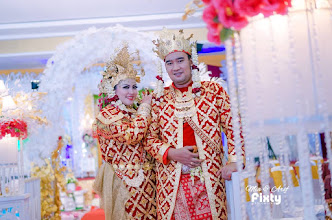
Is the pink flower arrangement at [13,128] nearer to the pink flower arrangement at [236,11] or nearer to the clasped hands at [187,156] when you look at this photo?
the clasped hands at [187,156]

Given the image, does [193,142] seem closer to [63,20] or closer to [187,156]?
[187,156]

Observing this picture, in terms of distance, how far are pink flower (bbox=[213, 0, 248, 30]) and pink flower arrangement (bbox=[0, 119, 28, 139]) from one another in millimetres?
3120

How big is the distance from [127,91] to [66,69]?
2796mm

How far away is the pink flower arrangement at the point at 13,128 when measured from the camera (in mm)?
4023

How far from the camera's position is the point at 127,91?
3160 mm

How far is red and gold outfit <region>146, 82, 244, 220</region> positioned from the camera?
256cm

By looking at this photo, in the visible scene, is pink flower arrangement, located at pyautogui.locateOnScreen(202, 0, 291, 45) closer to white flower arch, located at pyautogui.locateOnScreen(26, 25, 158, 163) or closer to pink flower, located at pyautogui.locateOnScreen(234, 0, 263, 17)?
pink flower, located at pyautogui.locateOnScreen(234, 0, 263, 17)

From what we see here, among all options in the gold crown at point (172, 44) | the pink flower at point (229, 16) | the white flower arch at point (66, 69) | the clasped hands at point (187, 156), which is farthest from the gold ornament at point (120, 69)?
the white flower arch at point (66, 69)

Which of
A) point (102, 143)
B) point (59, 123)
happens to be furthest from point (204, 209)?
point (59, 123)

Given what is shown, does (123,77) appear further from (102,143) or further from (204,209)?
(204,209)

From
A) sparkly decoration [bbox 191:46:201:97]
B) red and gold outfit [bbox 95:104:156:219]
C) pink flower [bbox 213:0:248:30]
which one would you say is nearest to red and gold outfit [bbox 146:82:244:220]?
sparkly decoration [bbox 191:46:201:97]

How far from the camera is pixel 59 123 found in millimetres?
5801

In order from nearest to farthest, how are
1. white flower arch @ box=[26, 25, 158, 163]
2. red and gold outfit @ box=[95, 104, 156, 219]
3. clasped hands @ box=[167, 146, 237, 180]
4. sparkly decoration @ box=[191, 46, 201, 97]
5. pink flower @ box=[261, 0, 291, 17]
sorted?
pink flower @ box=[261, 0, 291, 17], clasped hands @ box=[167, 146, 237, 180], sparkly decoration @ box=[191, 46, 201, 97], red and gold outfit @ box=[95, 104, 156, 219], white flower arch @ box=[26, 25, 158, 163]

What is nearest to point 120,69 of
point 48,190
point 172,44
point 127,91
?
point 127,91
